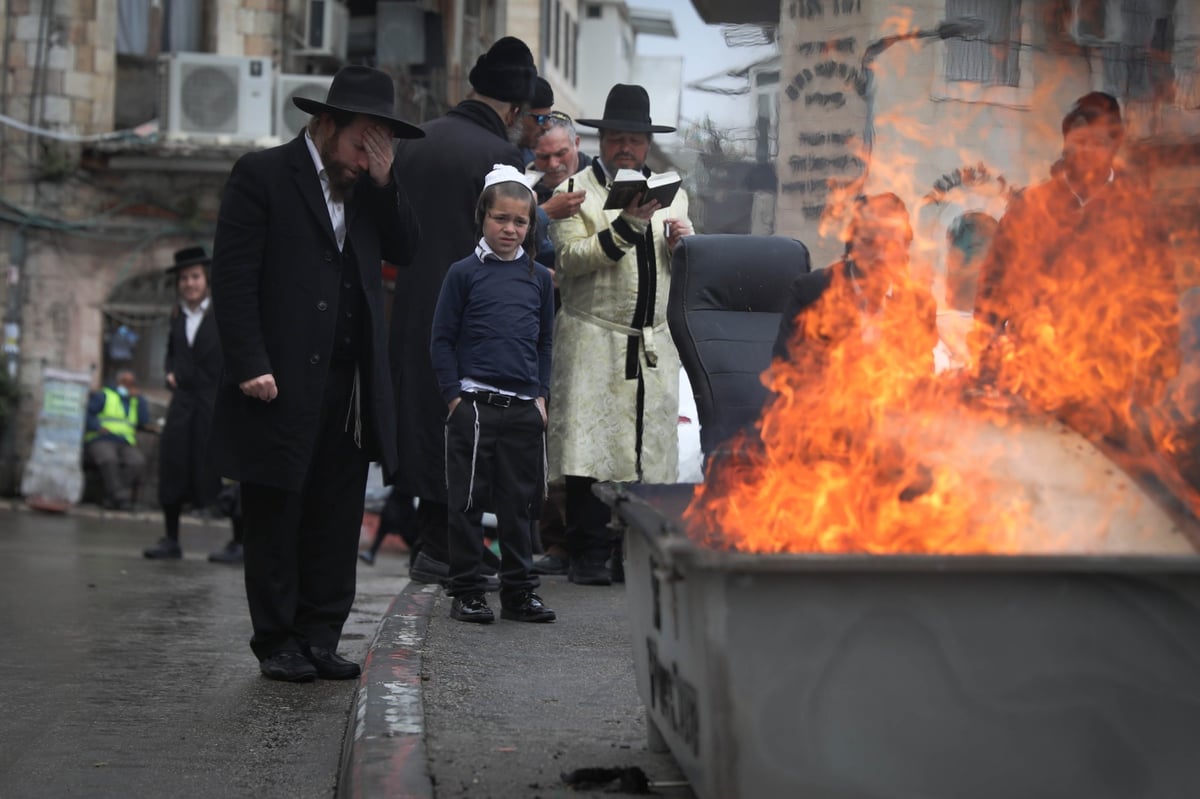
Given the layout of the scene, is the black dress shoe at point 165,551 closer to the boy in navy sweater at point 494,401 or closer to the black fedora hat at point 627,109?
the black fedora hat at point 627,109

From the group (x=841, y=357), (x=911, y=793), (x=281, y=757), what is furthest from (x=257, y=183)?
(x=911, y=793)

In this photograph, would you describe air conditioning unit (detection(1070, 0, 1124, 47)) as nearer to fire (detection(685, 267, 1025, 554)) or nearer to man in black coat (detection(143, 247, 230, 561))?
fire (detection(685, 267, 1025, 554))

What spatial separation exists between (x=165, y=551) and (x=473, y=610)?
18.9ft

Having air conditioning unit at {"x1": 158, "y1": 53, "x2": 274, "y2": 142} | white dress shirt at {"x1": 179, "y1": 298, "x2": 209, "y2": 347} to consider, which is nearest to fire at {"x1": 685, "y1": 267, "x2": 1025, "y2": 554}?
white dress shirt at {"x1": 179, "y1": 298, "x2": 209, "y2": 347}

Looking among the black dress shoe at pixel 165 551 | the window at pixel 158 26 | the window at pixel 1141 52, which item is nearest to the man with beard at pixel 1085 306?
the window at pixel 1141 52

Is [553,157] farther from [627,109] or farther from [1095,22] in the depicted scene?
[1095,22]

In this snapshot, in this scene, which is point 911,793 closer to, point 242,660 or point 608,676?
point 608,676

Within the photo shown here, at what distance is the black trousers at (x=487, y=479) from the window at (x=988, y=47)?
212 cm

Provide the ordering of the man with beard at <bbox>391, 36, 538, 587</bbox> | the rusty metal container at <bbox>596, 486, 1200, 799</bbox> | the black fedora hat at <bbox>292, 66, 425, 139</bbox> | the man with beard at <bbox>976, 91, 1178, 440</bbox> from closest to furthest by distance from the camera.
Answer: the rusty metal container at <bbox>596, 486, 1200, 799</bbox> < the man with beard at <bbox>976, 91, 1178, 440</bbox> < the black fedora hat at <bbox>292, 66, 425, 139</bbox> < the man with beard at <bbox>391, 36, 538, 587</bbox>

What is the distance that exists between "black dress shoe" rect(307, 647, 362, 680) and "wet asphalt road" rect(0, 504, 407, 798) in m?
0.04

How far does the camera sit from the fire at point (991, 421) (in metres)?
3.46

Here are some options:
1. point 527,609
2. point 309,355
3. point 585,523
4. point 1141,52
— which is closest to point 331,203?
point 309,355

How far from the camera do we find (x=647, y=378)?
25.3 ft

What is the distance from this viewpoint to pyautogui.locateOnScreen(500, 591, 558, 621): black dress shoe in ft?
21.4
